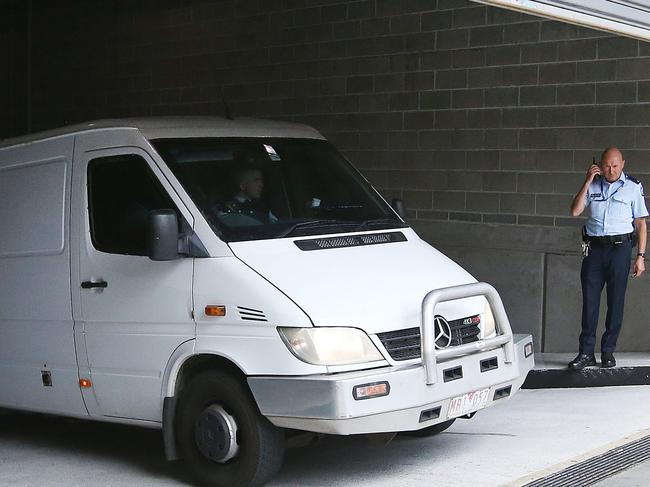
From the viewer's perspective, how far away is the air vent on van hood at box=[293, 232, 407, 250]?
267 inches

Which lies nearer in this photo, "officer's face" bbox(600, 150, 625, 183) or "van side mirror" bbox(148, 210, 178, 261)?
"van side mirror" bbox(148, 210, 178, 261)

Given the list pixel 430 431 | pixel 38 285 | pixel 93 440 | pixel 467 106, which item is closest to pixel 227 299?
pixel 38 285

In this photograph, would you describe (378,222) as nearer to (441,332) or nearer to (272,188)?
(272,188)

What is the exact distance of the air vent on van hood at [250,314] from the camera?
20.6ft

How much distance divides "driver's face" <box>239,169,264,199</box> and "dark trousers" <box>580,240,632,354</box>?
363 centimetres

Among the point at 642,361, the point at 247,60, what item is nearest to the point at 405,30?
the point at 247,60

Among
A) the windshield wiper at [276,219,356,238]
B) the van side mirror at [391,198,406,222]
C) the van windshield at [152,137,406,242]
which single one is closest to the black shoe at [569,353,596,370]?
the van side mirror at [391,198,406,222]

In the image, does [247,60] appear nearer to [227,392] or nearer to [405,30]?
[405,30]

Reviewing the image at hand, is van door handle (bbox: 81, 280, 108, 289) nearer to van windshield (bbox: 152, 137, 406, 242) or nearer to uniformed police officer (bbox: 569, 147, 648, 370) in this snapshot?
van windshield (bbox: 152, 137, 406, 242)

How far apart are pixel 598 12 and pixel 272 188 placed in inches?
116

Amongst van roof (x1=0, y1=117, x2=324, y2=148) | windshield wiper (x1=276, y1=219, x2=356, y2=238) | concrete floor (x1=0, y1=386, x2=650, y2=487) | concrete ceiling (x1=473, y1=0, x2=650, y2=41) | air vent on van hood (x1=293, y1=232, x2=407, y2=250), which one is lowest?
concrete floor (x1=0, y1=386, x2=650, y2=487)

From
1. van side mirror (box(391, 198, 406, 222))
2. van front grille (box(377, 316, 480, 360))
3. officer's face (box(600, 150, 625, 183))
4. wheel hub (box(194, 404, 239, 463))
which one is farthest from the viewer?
officer's face (box(600, 150, 625, 183))

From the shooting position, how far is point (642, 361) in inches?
404

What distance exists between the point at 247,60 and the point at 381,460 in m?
8.95
